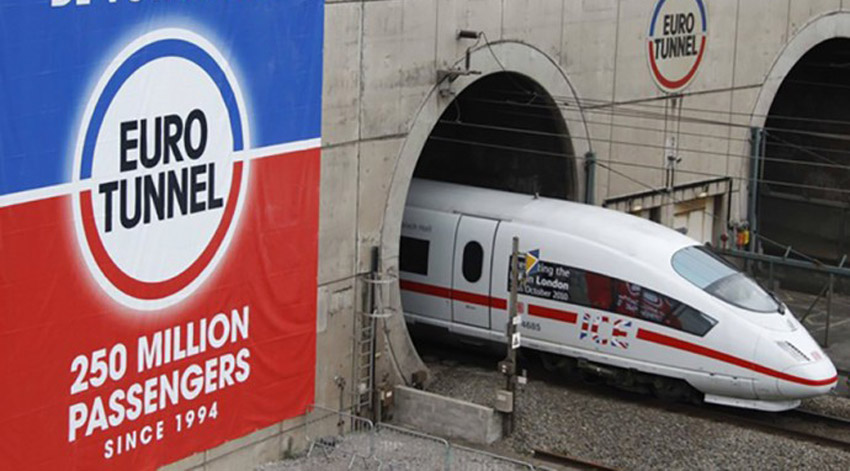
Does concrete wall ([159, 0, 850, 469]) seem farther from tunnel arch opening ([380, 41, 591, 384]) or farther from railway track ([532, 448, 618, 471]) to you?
railway track ([532, 448, 618, 471])

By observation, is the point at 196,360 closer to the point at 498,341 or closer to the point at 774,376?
the point at 498,341

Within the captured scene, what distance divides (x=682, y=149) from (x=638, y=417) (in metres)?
9.35

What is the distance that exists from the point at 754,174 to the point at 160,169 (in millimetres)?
18286

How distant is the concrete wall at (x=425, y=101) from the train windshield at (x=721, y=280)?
4.40 m

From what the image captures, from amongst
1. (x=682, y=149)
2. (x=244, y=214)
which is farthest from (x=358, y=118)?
(x=682, y=149)

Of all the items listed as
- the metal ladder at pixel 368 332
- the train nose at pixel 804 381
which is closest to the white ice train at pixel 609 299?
the train nose at pixel 804 381

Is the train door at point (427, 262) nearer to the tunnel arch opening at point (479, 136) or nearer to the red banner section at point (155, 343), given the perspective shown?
the tunnel arch opening at point (479, 136)

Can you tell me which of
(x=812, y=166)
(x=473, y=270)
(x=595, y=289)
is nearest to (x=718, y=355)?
(x=595, y=289)

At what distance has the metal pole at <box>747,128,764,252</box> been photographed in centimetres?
3393

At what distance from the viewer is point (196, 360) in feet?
67.7

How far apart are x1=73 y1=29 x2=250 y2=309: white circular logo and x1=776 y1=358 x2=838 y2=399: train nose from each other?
887 centimetres

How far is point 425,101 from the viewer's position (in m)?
24.5

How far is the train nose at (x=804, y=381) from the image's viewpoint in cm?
2400

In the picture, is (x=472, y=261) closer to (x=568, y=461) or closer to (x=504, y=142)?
(x=504, y=142)
